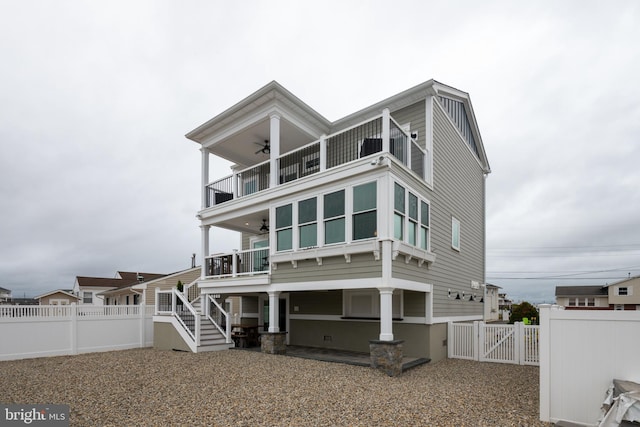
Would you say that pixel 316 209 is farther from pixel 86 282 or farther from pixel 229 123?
pixel 86 282

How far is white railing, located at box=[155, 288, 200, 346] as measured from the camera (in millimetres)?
12805

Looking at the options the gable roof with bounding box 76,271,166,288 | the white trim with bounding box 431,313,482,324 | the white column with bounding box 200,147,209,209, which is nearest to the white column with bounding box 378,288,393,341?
the white trim with bounding box 431,313,482,324

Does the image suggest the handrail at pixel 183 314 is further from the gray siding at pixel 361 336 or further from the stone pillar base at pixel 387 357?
the stone pillar base at pixel 387 357

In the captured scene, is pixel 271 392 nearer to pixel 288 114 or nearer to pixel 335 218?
pixel 335 218

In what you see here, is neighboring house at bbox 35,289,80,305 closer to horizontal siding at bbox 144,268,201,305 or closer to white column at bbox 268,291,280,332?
horizontal siding at bbox 144,268,201,305

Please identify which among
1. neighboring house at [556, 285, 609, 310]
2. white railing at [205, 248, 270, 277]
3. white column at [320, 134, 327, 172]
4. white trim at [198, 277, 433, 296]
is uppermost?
white column at [320, 134, 327, 172]

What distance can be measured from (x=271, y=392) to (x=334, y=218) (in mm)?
4993

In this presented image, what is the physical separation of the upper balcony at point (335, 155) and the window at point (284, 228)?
1.03 metres

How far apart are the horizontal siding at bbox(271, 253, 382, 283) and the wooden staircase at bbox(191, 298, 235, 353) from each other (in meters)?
3.31

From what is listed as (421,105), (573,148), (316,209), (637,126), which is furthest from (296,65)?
(573,148)

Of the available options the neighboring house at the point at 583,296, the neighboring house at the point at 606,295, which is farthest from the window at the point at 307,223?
the neighboring house at the point at 583,296

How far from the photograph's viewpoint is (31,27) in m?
10.8

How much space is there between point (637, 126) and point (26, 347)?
2705 centimetres

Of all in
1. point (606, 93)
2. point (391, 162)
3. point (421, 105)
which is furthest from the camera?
point (606, 93)
